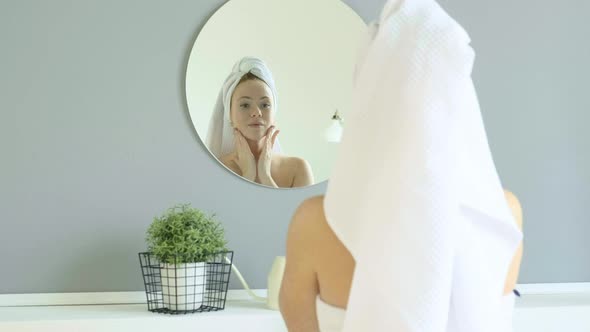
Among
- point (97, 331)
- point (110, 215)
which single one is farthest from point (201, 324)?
point (110, 215)

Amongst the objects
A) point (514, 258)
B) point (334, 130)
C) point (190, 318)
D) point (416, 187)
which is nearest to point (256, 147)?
point (334, 130)

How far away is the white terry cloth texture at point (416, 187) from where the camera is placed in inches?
47.9

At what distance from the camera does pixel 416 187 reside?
4.01 ft

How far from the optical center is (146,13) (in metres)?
2.74

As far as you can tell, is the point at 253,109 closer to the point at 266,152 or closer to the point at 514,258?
the point at 266,152

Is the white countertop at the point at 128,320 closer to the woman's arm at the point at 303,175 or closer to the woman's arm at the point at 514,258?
the woman's arm at the point at 303,175

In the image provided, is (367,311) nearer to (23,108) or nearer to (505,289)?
(505,289)

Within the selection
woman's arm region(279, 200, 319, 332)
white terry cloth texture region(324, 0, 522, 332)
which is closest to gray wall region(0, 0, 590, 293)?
woman's arm region(279, 200, 319, 332)

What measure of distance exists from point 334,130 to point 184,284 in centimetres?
78

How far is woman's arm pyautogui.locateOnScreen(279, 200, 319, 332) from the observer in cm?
134

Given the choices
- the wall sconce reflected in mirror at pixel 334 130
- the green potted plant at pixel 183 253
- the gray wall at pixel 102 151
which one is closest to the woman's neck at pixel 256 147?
the gray wall at pixel 102 151

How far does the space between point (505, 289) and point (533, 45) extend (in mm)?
1879

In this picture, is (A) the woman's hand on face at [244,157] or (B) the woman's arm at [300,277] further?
(A) the woman's hand on face at [244,157]

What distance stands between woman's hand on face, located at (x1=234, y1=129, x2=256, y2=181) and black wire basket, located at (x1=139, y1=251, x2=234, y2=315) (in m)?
0.29
